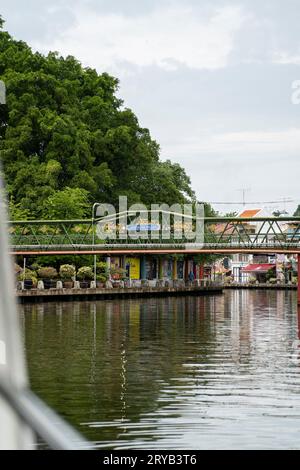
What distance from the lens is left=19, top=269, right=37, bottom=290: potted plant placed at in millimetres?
52219

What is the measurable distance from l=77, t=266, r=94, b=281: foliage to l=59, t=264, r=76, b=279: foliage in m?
1.03

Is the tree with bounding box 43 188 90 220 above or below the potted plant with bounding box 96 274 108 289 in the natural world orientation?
above

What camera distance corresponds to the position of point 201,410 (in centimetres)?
1411

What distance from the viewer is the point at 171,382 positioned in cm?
1739

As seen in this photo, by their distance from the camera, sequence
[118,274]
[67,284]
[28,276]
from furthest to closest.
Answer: [118,274] < [67,284] < [28,276]

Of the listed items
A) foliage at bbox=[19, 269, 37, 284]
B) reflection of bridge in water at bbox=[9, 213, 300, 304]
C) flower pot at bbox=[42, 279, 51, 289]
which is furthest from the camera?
reflection of bridge in water at bbox=[9, 213, 300, 304]

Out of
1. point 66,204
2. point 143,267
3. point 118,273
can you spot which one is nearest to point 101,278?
point 66,204

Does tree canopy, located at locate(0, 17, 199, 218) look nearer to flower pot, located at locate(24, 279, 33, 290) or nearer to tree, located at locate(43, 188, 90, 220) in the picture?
tree, located at locate(43, 188, 90, 220)

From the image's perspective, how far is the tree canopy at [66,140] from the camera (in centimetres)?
5688

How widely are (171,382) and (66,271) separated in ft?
133

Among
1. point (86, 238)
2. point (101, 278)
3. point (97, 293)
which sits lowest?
point (97, 293)

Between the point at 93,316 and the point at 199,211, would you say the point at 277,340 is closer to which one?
the point at 93,316

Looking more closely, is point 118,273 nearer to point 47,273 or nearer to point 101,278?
point 101,278

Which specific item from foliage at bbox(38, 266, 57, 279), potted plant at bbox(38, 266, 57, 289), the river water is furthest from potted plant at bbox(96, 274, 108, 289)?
the river water
